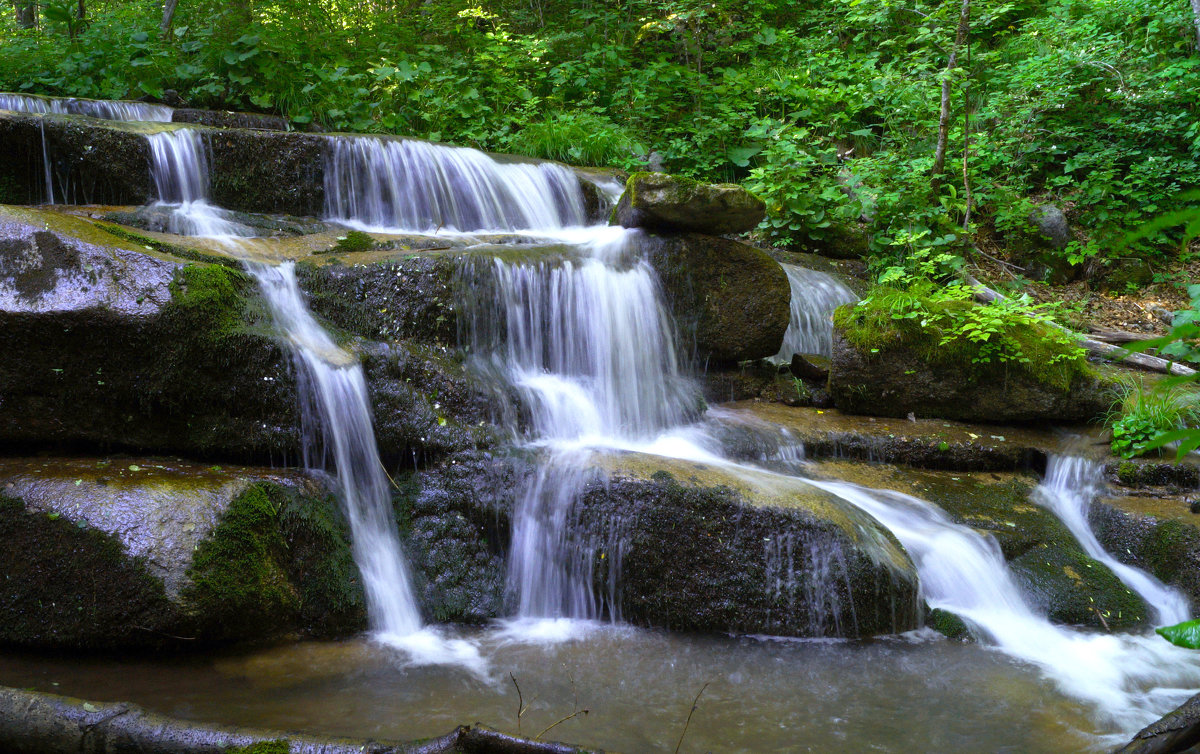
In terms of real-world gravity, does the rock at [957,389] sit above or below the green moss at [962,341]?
below

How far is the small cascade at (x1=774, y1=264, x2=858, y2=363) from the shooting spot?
7.30 meters

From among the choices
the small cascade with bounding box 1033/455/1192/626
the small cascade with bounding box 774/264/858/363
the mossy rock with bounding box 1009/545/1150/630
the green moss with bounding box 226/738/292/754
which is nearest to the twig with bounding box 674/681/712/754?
the green moss with bounding box 226/738/292/754

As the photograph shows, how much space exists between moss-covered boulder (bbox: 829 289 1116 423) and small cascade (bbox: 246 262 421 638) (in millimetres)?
3656

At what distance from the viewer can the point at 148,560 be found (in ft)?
11.3

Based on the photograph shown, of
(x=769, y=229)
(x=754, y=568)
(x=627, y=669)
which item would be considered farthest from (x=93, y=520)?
(x=769, y=229)

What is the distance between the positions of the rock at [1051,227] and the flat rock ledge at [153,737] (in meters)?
8.90

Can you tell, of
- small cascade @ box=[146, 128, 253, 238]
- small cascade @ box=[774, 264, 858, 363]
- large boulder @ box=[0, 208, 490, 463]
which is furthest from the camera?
small cascade @ box=[774, 264, 858, 363]

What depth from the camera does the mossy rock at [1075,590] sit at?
434 cm

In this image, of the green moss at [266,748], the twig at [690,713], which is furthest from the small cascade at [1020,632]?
the green moss at [266,748]

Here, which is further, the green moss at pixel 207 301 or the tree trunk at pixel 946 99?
the tree trunk at pixel 946 99

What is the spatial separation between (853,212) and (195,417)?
22.1ft

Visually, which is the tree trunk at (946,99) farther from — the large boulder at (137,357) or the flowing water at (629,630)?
the large boulder at (137,357)

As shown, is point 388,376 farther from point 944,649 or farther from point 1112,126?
point 1112,126

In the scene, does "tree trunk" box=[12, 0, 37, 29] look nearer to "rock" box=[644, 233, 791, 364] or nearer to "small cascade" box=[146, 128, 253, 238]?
"small cascade" box=[146, 128, 253, 238]
